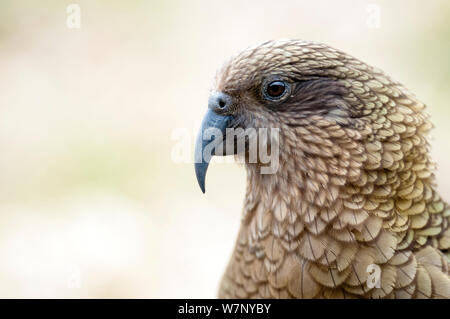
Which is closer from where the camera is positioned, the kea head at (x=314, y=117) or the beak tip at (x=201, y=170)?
the kea head at (x=314, y=117)

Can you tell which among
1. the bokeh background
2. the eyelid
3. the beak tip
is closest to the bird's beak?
the beak tip

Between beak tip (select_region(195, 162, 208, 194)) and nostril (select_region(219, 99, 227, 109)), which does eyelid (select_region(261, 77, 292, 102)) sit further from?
beak tip (select_region(195, 162, 208, 194))

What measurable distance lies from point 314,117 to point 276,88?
0.25 m

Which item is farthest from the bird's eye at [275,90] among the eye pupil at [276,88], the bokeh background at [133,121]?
the bokeh background at [133,121]

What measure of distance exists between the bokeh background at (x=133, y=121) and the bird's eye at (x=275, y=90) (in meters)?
3.02

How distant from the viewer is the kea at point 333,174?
246 centimetres

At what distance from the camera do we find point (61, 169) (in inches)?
257

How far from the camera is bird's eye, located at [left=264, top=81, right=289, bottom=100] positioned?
8.63 ft

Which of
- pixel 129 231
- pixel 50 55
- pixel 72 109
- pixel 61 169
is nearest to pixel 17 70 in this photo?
pixel 50 55

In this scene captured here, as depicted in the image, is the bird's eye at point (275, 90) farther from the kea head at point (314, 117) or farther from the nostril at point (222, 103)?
the nostril at point (222, 103)

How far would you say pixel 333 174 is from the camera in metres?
2.51

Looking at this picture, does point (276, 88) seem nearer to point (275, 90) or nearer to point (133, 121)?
point (275, 90)

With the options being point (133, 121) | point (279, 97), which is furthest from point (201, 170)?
point (133, 121)

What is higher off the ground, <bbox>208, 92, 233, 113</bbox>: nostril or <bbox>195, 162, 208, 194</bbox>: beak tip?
<bbox>208, 92, 233, 113</bbox>: nostril
